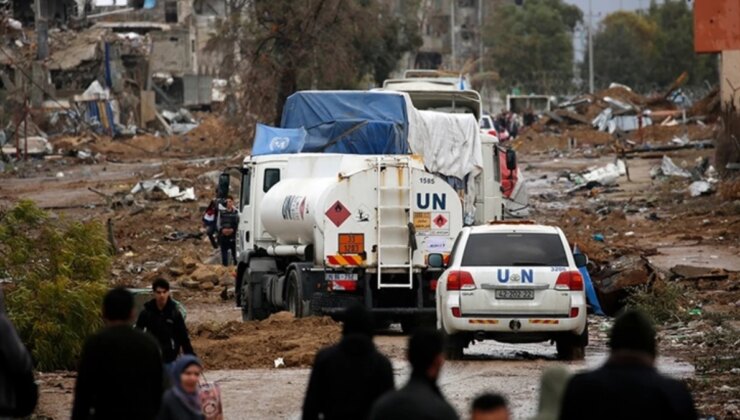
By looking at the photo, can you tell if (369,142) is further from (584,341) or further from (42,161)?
(42,161)

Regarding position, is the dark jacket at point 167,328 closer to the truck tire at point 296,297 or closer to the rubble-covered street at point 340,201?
the rubble-covered street at point 340,201

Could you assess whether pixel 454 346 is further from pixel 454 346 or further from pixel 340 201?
pixel 340 201

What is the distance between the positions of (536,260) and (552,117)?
2915 inches

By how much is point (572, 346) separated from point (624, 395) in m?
11.8

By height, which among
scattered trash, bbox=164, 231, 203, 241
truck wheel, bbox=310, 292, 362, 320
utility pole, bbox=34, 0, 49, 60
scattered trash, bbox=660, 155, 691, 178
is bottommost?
scattered trash, bbox=164, 231, 203, 241

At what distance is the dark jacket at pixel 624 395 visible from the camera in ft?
25.1

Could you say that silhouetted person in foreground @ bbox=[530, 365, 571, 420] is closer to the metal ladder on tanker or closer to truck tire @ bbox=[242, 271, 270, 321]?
the metal ladder on tanker

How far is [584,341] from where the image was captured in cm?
1928

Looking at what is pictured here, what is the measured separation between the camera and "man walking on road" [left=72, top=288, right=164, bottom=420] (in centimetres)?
963

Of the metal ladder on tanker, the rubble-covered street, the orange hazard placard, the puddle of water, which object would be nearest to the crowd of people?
the rubble-covered street

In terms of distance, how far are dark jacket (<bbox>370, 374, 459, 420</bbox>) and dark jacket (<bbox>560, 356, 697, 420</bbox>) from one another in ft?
1.84

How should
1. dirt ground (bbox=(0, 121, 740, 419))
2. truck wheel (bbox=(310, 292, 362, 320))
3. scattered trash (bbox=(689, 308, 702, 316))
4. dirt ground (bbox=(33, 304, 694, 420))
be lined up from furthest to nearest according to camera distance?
scattered trash (bbox=(689, 308, 702, 316)) → truck wheel (bbox=(310, 292, 362, 320)) → dirt ground (bbox=(0, 121, 740, 419)) → dirt ground (bbox=(33, 304, 694, 420))

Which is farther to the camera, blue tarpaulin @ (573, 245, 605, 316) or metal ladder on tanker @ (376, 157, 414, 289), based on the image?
blue tarpaulin @ (573, 245, 605, 316)

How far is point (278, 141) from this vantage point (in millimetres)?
26641
